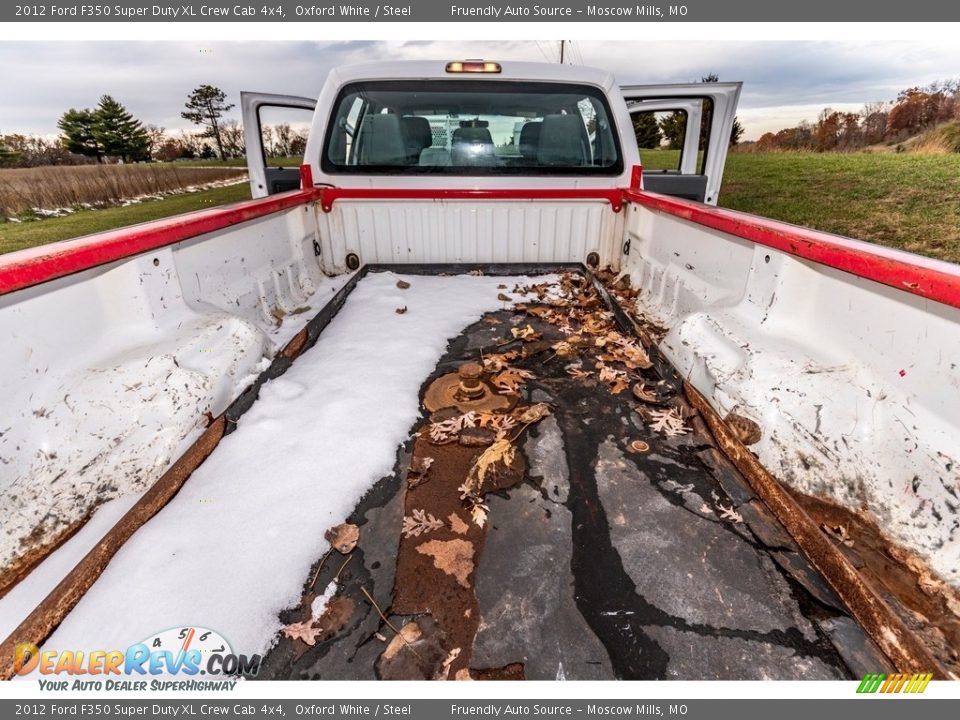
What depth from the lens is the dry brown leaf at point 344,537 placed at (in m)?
1.63

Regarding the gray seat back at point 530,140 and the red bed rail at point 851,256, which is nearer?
the red bed rail at point 851,256

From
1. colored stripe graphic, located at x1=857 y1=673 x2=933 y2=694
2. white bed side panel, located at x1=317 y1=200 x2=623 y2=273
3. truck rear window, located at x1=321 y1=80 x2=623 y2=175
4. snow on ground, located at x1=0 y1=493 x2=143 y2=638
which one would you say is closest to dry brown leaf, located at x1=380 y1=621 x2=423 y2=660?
snow on ground, located at x1=0 y1=493 x2=143 y2=638

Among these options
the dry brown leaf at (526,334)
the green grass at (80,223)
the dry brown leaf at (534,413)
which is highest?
the dry brown leaf at (526,334)

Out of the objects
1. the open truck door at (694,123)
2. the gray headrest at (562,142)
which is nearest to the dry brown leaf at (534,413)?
the gray headrest at (562,142)

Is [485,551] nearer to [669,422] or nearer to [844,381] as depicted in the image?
[669,422]

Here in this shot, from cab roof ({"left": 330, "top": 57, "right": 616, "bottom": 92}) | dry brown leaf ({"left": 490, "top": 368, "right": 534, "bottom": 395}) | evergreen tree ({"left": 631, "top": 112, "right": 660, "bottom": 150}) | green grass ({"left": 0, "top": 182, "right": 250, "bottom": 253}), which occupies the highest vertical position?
evergreen tree ({"left": 631, "top": 112, "right": 660, "bottom": 150})

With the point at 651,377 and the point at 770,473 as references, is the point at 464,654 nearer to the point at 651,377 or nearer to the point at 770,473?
the point at 770,473

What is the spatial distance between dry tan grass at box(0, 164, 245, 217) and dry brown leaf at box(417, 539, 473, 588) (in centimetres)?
2470

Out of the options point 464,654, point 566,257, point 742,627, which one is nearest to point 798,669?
point 742,627

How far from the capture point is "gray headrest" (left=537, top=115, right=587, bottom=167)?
3896 millimetres

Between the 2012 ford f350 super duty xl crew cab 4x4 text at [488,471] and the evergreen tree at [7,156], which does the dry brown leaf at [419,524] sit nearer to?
the 2012 ford f350 super duty xl crew cab 4x4 text at [488,471]

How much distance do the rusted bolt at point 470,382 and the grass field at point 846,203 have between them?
9.36 m

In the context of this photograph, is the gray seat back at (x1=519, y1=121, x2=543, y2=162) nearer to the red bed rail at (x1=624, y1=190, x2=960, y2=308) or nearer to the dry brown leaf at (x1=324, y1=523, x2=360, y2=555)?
the red bed rail at (x1=624, y1=190, x2=960, y2=308)

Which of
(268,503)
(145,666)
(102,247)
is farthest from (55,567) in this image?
(102,247)
